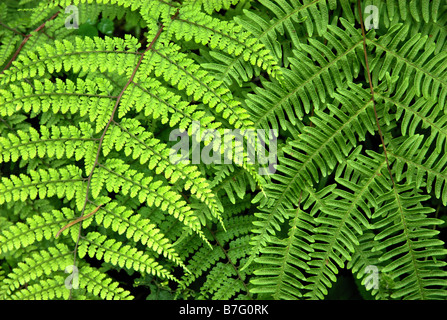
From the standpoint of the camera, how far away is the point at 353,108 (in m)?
2.07

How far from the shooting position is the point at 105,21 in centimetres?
290

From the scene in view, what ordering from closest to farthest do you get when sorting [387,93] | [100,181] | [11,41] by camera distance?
[100,181], [387,93], [11,41]

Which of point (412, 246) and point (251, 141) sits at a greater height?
point (251, 141)

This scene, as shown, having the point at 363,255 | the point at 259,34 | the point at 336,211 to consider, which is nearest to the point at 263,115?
the point at 259,34

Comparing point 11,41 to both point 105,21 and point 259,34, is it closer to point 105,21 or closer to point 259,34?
point 105,21

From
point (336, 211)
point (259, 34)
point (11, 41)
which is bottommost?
point (336, 211)

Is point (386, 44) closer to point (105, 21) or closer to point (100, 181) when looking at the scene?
point (100, 181)

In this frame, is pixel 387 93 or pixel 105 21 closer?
pixel 387 93

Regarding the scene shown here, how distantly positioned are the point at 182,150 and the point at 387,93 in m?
1.27

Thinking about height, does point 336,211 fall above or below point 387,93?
below
